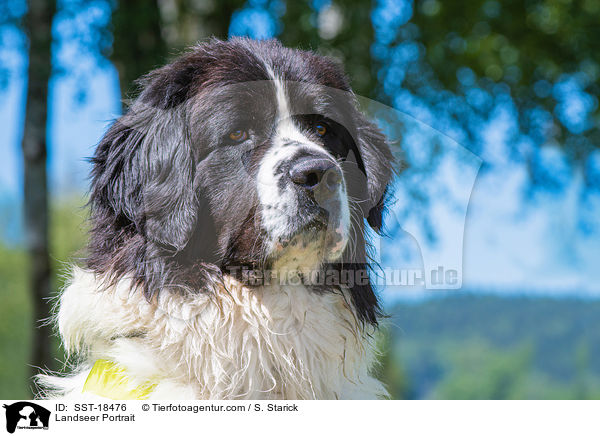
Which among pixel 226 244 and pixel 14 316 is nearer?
pixel 226 244

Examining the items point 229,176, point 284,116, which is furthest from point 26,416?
point 284,116

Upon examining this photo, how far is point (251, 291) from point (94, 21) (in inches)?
166

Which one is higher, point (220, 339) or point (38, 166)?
point (38, 166)

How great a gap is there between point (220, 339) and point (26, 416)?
84cm

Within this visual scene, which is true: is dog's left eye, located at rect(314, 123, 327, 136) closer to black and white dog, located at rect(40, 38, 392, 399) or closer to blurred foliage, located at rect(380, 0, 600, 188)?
black and white dog, located at rect(40, 38, 392, 399)

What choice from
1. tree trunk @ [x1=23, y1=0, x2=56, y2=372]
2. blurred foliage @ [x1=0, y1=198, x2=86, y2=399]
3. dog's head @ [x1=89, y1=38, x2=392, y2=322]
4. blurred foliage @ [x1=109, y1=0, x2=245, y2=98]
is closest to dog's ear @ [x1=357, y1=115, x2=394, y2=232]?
dog's head @ [x1=89, y1=38, x2=392, y2=322]

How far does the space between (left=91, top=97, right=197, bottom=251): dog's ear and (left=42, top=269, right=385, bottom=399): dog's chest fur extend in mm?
281

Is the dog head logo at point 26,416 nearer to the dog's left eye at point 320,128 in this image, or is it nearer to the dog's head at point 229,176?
the dog's head at point 229,176

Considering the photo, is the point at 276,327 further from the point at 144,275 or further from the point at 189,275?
the point at 144,275

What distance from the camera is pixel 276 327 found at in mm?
2467

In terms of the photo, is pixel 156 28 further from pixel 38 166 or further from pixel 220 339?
pixel 220 339

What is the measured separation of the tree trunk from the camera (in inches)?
216

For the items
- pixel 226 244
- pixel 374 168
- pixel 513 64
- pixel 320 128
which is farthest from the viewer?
pixel 513 64

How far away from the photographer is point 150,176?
251 cm
